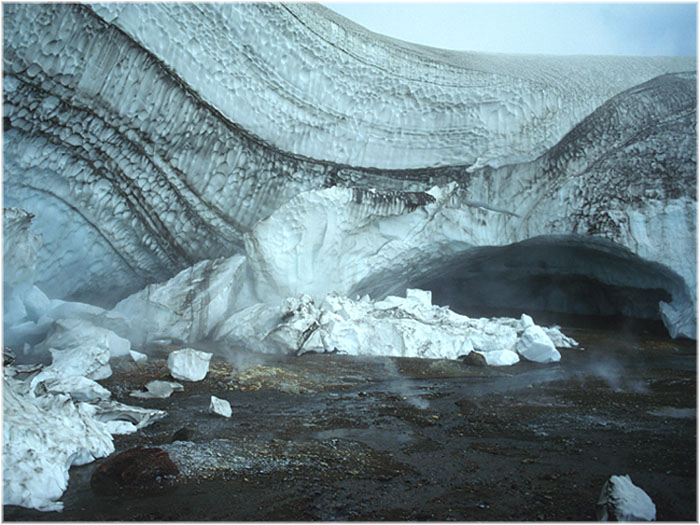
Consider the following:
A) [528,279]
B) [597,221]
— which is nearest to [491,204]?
[597,221]

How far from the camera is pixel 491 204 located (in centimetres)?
733

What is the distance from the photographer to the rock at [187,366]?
3729 millimetres

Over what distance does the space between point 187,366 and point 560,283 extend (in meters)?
7.75

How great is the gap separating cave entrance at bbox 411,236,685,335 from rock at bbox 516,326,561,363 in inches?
90.5

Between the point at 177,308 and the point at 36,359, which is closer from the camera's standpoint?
the point at 36,359

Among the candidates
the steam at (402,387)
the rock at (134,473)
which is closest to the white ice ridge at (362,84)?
the steam at (402,387)

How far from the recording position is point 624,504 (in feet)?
6.21

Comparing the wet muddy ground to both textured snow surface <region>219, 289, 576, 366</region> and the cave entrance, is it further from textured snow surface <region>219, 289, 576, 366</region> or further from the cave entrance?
the cave entrance

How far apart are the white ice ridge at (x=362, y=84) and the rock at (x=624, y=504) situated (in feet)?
17.0

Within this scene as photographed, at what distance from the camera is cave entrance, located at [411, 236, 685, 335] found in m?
7.43

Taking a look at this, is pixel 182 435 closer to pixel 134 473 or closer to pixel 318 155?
pixel 134 473

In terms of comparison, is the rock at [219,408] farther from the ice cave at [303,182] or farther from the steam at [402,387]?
the steam at [402,387]

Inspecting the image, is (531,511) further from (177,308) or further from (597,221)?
(597,221)

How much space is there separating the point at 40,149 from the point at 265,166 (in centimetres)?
231
